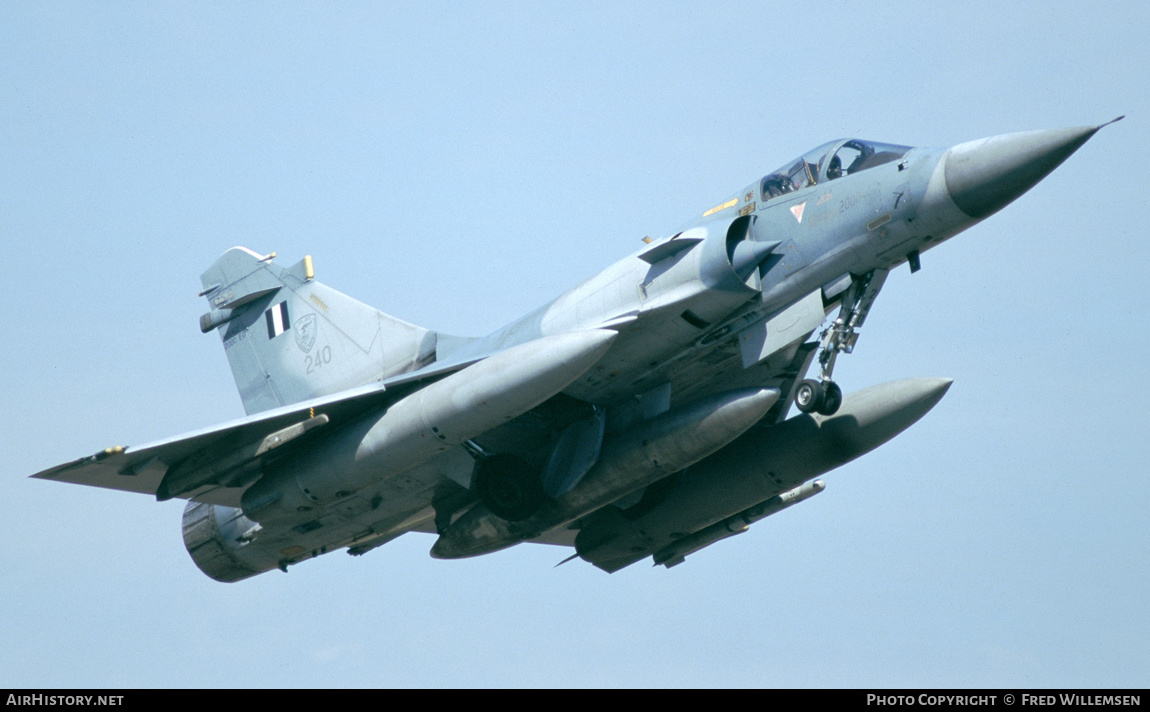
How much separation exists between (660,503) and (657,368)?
3.20 m

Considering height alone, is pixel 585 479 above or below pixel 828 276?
below

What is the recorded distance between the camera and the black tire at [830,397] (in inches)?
576

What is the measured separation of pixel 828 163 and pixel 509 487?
218 inches

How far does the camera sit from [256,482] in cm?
1658

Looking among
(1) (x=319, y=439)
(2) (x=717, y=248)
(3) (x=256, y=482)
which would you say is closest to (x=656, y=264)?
(2) (x=717, y=248)

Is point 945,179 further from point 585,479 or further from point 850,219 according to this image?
point 585,479

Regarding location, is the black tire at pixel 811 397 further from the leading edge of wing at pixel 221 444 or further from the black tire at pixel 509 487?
the leading edge of wing at pixel 221 444

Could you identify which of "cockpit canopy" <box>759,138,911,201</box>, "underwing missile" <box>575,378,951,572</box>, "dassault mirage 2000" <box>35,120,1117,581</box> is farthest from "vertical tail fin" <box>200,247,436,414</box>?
"cockpit canopy" <box>759,138,911,201</box>

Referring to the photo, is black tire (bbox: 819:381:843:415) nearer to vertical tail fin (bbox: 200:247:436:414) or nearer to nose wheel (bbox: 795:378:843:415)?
nose wheel (bbox: 795:378:843:415)

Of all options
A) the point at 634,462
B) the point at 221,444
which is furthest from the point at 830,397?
the point at 221,444

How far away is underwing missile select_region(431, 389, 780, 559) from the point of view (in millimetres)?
14930

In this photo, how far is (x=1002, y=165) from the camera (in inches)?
544

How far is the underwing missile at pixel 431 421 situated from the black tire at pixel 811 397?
2.29 meters

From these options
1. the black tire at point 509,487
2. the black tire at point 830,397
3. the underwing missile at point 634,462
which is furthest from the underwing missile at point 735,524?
the black tire at point 830,397
